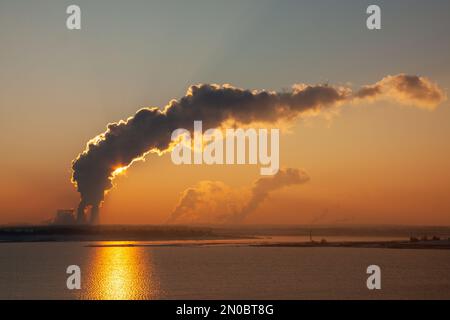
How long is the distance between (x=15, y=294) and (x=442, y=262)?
2777 inches

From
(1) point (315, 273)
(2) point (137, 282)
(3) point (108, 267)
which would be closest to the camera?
(2) point (137, 282)

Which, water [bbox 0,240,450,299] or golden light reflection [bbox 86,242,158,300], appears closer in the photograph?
water [bbox 0,240,450,299]

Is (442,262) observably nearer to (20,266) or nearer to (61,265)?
(61,265)

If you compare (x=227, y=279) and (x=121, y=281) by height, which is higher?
(x=227, y=279)

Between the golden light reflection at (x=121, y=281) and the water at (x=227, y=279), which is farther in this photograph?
the golden light reflection at (x=121, y=281)

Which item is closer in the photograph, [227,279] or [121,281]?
[227,279]

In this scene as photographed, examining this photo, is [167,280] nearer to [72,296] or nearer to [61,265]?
[72,296]

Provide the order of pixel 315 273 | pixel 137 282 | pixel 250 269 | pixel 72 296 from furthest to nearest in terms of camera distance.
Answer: pixel 250 269 → pixel 315 273 → pixel 137 282 → pixel 72 296

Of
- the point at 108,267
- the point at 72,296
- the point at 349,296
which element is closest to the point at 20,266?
the point at 108,267

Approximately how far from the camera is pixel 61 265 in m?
105

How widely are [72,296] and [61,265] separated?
43430mm
